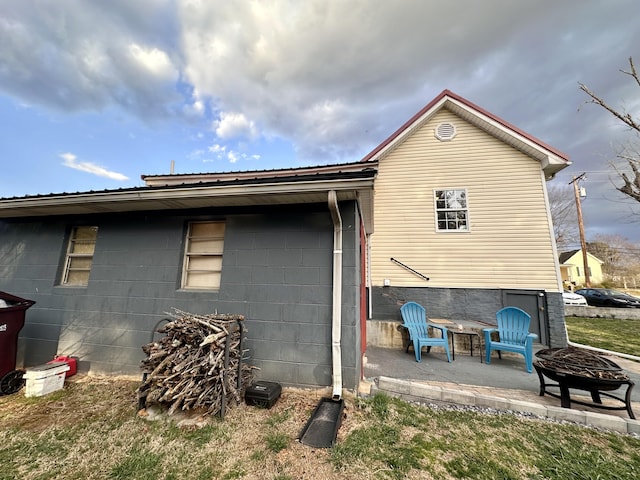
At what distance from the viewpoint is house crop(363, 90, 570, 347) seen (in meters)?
6.46

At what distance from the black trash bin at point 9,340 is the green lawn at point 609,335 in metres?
12.1

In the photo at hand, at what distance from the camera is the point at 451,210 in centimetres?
715

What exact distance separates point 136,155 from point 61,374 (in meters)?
9.86

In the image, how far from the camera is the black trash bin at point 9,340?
321 cm

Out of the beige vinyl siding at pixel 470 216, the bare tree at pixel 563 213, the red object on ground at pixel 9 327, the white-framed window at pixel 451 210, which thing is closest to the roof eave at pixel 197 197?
the red object on ground at pixel 9 327

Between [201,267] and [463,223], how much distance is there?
706 cm

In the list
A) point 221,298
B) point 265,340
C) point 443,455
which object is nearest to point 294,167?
point 221,298

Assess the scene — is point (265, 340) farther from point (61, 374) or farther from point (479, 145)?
point (479, 145)

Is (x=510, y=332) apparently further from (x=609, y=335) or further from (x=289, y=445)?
(x=609, y=335)

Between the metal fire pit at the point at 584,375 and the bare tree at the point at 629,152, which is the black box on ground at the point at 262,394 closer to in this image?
the metal fire pit at the point at 584,375

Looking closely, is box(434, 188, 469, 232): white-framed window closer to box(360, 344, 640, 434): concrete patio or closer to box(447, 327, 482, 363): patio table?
box(447, 327, 482, 363): patio table

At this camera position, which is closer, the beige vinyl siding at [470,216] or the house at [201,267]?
the house at [201,267]

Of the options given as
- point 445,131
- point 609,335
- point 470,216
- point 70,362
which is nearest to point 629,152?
point 470,216

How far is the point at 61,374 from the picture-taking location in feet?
11.2
